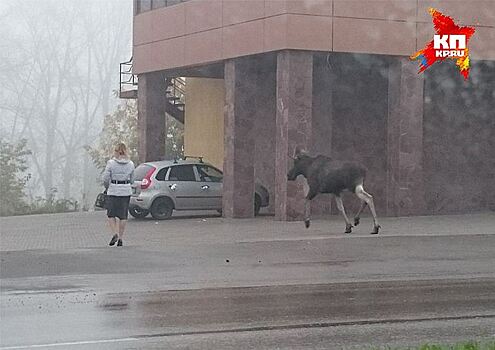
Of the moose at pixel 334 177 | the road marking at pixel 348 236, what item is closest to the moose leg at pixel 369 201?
the moose at pixel 334 177

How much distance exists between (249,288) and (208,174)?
1507cm

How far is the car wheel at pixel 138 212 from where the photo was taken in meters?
29.1

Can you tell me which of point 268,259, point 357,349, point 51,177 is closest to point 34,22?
point 51,177

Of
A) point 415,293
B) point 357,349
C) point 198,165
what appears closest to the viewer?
point 357,349

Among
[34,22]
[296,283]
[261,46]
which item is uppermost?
[34,22]

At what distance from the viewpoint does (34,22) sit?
105 m

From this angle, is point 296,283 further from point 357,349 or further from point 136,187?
point 136,187

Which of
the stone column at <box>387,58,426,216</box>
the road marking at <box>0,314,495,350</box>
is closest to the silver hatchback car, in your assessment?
the stone column at <box>387,58,426,216</box>

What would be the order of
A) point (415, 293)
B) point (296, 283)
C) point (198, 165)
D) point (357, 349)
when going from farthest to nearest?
point (198, 165)
point (296, 283)
point (415, 293)
point (357, 349)

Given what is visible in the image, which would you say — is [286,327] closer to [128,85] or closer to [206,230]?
[206,230]

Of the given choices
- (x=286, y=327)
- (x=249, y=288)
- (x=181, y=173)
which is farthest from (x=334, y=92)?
(x=286, y=327)

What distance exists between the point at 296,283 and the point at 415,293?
189 centimetres

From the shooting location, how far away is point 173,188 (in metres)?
29.0

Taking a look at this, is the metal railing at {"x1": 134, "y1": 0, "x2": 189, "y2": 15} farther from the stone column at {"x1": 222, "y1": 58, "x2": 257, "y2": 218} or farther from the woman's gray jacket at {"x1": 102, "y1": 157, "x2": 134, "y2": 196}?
the woman's gray jacket at {"x1": 102, "y1": 157, "x2": 134, "y2": 196}
